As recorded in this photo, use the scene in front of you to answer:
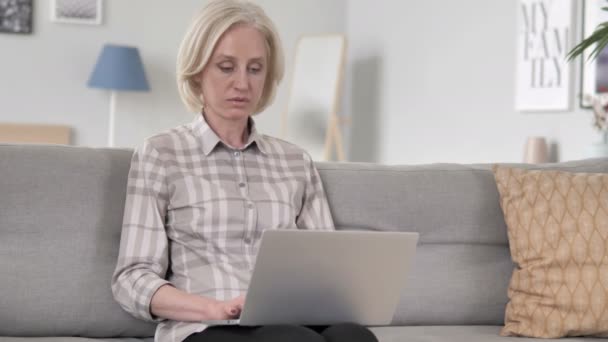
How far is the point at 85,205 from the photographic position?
6.95ft

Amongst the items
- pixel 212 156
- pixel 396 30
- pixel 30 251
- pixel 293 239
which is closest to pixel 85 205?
pixel 30 251

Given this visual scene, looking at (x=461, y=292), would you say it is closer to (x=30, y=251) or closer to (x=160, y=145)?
(x=160, y=145)

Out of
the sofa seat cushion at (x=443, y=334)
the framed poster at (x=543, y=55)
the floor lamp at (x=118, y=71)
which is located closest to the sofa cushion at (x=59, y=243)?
the sofa seat cushion at (x=443, y=334)

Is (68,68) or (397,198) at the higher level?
(68,68)

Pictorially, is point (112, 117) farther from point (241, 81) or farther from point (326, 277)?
point (326, 277)

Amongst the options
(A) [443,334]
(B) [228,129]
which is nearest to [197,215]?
(B) [228,129]

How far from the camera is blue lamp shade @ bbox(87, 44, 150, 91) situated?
6297mm

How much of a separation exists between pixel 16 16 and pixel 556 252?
5.09m

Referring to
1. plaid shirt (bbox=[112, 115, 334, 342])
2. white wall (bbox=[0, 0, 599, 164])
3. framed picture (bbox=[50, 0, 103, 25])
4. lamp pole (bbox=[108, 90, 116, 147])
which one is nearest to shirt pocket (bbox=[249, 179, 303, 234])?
plaid shirt (bbox=[112, 115, 334, 342])

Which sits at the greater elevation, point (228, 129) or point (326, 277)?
point (228, 129)

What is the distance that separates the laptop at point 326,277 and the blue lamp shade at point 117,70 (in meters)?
4.76

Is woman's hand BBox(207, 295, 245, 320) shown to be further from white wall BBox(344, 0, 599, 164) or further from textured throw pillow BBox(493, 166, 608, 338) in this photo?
white wall BBox(344, 0, 599, 164)

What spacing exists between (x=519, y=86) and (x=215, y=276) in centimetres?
344

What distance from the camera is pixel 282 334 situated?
66.3 inches
